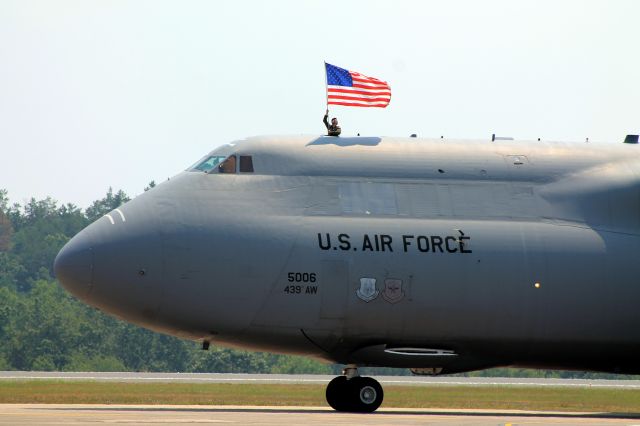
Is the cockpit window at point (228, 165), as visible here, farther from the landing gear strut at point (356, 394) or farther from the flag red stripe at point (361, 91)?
the landing gear strut at point (356, 394)

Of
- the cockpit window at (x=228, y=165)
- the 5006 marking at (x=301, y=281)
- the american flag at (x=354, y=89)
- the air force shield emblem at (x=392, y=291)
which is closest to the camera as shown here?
the 5006 marking at (x=301, y=281)

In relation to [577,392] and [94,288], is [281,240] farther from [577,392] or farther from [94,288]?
[577,392]

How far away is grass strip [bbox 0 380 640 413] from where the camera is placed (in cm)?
4019

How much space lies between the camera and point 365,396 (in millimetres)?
29828

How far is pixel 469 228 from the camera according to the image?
30.0 m

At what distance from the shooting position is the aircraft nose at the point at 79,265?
28.7 m

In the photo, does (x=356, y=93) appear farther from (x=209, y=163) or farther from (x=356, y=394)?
(x=356, y=394)

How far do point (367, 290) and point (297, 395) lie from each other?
17275mm

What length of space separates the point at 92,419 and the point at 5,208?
171 m

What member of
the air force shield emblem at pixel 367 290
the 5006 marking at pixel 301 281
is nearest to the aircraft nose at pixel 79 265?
the 5006 marking at pixel 301 281

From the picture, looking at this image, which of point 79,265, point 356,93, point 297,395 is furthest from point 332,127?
point 297,395

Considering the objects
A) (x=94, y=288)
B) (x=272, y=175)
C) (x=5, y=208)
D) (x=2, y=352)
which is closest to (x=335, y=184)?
(x=272, y=175)

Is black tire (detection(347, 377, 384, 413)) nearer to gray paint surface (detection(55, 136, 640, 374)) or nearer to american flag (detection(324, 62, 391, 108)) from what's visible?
gray paint surface (detection(55, 136, 640, 374))

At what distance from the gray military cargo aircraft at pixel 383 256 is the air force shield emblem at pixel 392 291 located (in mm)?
Result: 46
